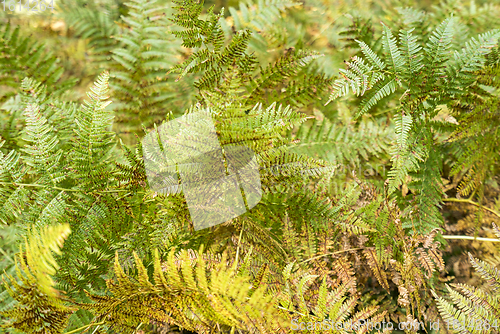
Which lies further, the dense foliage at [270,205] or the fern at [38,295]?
the dense foliage at [270,205]

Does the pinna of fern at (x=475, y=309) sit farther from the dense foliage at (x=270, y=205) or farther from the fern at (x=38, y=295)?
the fern at (x=38, y=295)

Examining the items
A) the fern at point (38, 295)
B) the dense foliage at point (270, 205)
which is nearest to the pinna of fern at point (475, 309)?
the dense foliage at point (270, 205)

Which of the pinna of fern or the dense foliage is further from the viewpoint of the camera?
the pinna of fern

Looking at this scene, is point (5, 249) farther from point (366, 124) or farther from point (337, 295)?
point (366, 124)

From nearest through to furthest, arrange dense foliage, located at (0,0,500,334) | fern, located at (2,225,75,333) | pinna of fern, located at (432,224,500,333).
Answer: fern, located at (2,225,75,333) → dense foliage, located at (0,0,500,334) → pinna of fern, located at (432,224,500,333)

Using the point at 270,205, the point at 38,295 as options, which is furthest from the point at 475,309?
the point at 38,295

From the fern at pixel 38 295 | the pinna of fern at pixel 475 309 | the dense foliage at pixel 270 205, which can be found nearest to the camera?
the fern at pixel 38 295

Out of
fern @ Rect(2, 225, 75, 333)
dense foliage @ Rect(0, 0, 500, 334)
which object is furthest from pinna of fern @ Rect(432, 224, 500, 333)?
fern @ Rect(2, 225, 75, 333)

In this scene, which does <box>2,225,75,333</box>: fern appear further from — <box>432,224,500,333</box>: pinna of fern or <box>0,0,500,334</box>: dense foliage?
<box>432,224,500,333</box>: pinna of fern
